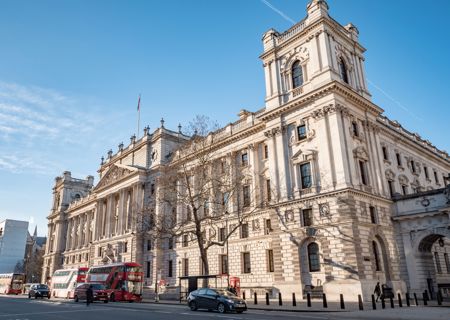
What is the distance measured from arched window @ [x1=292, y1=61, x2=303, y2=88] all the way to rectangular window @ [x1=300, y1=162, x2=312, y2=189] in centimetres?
823

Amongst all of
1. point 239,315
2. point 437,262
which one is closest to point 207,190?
point 239,315

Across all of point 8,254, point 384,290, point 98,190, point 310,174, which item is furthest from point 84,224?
point 384,290

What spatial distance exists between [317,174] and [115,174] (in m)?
39.2

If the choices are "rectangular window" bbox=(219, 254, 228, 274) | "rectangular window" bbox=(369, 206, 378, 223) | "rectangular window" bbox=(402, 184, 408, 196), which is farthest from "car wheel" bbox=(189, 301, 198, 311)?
"rectangular window" bbox=(402, 184, 408, 196)

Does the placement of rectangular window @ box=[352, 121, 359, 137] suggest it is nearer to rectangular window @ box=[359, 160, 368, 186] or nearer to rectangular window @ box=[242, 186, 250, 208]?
rectangular window @ box=[359, 160, 368, 186]

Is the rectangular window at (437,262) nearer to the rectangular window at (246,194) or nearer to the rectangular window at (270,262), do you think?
the rectangular window at (270,262)

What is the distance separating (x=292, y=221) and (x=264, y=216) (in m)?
5.53

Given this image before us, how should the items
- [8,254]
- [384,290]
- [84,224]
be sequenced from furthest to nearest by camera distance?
[8,254]
[84,224]
[384,290]

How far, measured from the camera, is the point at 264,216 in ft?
122

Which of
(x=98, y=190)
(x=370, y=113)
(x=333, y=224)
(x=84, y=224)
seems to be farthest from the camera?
(x=84, y=224)

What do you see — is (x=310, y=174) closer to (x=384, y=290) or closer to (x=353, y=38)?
(x=384, y=290)

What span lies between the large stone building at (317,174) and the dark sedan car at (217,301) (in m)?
10.2

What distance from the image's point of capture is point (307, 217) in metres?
31.3

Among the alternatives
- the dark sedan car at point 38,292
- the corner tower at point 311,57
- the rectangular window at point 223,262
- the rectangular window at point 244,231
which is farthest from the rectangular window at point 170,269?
the corner tower at point 311,57
